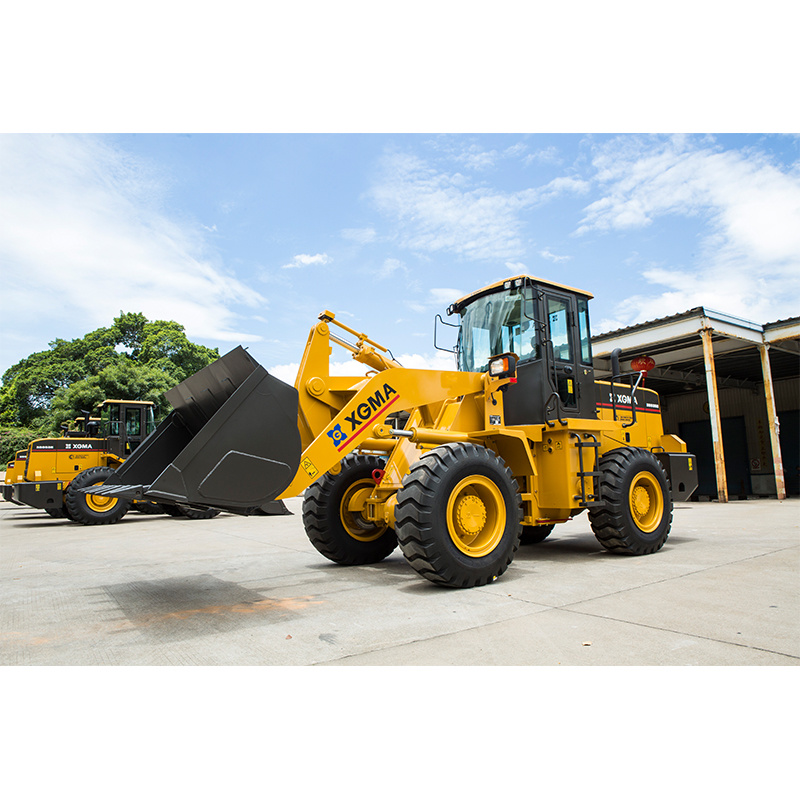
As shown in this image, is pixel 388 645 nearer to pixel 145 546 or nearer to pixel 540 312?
pixel 540 312

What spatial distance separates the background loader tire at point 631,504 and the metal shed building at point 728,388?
1066cm

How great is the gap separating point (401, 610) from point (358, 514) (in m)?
2.24

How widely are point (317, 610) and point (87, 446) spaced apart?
510 inches

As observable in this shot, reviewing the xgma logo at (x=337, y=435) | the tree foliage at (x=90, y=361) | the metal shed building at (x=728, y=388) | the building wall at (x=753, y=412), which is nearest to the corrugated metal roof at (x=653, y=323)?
the metal shed building at (x=728, y=388)

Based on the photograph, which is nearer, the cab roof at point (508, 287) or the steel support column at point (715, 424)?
the cab roof at point (508, 287)

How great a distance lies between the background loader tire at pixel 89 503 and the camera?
537 inches

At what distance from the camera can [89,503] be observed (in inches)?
545

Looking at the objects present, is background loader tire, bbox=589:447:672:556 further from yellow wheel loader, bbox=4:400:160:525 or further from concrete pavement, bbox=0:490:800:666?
yellow wheel loader, bbox=4:400:160:525

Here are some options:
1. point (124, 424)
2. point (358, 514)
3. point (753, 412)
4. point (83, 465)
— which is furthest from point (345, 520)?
point (753, 412)

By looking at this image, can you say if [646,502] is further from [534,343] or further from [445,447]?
[445,447]

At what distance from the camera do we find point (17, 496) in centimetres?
1378

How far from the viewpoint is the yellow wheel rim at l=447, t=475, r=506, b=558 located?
516 cm

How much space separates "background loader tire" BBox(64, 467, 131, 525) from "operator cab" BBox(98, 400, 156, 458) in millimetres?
1693

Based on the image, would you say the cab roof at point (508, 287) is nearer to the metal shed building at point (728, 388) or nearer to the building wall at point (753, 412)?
the metal shed building at point (728, 388)
